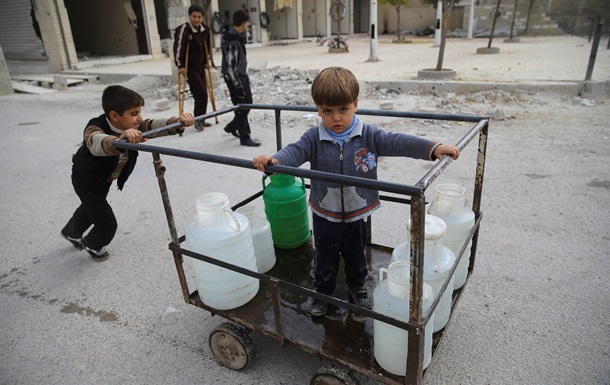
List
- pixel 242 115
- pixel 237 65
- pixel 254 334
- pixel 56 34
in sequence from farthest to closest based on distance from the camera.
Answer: pixel 56 34, pixel 237 65, pixel 242 115, pixel 254 334

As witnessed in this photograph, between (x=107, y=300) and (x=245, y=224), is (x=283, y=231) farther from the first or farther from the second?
(x=107, y=300)

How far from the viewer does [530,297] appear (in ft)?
8.13

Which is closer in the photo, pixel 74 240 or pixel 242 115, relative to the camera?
pixel 74 240

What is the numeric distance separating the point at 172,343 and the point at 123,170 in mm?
1270

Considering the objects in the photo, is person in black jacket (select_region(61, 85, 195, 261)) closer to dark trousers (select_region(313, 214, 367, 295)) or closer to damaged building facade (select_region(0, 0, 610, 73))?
dark trousers (select_region(313, 214, 367, 295))

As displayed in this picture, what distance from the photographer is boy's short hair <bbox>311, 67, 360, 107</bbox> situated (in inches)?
68.1

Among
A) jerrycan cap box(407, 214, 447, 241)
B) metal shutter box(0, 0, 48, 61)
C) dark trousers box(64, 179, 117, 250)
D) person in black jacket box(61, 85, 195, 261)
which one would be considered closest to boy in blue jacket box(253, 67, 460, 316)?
jerrycan cap box(407, 214, 447, 241)

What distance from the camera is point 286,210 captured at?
259 centimetres

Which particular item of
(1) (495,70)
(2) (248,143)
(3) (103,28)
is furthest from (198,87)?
(3) (103,28)

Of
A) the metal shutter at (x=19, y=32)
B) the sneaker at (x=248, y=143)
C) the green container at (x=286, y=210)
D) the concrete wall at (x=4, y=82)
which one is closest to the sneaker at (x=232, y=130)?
the sneaker at (x=248, y=143)

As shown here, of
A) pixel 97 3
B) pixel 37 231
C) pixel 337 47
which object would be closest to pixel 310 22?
pixel 337 47

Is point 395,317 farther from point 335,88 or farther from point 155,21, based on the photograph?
point 155,21

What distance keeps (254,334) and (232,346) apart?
0.27 meters

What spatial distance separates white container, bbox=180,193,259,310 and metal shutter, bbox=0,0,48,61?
17931mm
